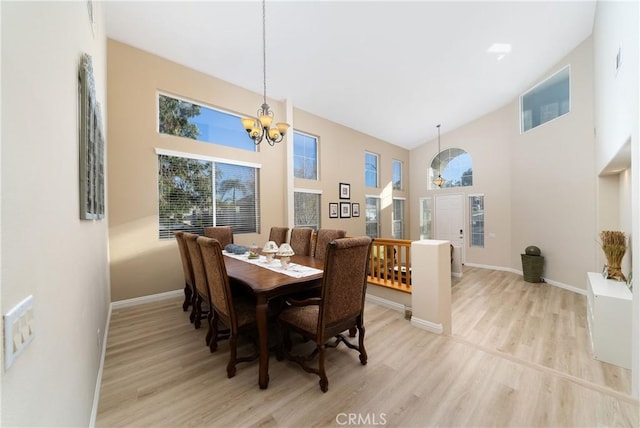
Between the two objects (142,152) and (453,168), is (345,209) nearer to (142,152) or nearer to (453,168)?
(453,168)

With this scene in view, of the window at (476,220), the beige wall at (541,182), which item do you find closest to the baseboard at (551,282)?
the beige wall at (541,182)

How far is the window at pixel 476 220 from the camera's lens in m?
6.89

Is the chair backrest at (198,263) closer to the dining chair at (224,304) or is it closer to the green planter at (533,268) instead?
the dining chair at (224,304)

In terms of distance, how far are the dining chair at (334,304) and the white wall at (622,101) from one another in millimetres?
2086

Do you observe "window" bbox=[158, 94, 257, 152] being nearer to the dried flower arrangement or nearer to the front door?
the dried flower arrangement

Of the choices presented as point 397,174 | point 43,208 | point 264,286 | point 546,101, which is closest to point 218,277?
point 264,286

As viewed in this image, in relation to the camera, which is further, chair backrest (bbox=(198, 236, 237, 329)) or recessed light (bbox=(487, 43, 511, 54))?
recessed light (bbox=(487, 43, 511, 54))

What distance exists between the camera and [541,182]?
5371 millimetres

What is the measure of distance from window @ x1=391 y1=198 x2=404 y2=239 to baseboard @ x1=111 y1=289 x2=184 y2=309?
21.4ft

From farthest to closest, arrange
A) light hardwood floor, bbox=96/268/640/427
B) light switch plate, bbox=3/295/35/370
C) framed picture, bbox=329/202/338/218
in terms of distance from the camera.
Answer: framed picture, bbox=329/202/338/218, light hardwood floor, bbox=96/268/640/427, light switch plate, bbox=3/295/35/370

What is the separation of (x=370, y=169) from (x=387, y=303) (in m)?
5.05

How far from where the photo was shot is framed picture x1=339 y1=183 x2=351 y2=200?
6719 mm

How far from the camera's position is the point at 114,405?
1744 mm

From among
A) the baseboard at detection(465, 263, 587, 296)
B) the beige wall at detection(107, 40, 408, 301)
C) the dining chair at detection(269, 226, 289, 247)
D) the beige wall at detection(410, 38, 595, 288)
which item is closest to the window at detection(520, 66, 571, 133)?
the beige wall at detection(410, 38, 595, 288)
